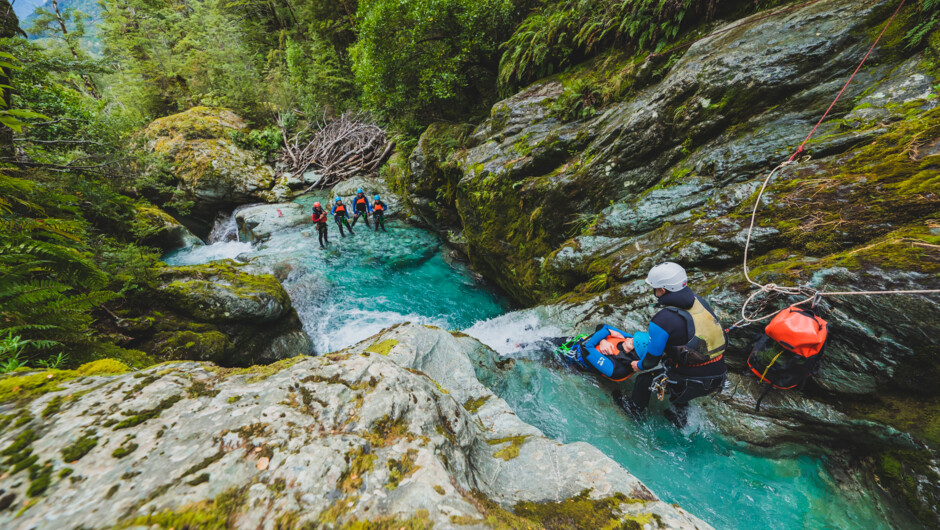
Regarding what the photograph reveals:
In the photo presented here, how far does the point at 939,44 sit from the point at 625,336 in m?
5.67

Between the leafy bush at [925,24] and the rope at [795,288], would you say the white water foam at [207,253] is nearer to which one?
the rope at [795,288]

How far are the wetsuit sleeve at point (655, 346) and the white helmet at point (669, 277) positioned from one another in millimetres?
483

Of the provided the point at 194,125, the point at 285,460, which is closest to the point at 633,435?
the point at 285,460

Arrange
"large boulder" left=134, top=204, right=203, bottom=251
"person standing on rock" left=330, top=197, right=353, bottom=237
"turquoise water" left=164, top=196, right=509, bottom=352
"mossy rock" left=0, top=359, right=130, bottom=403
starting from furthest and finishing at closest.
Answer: "person standing on rock" left=330, top=197, right=353, bottom=237 < "large boulder" left=134, top=204, right=203, bottom=251 < "turquoise water" left=164, top=196, right=509, bottom=352 < "mossy rock" left=0, top=359, right=130, bottom=403

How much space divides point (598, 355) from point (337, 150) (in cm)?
2067

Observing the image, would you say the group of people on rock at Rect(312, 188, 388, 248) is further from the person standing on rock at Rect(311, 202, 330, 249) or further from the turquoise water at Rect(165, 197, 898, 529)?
the turquoise water at Rect(165, 197, 898, 529)

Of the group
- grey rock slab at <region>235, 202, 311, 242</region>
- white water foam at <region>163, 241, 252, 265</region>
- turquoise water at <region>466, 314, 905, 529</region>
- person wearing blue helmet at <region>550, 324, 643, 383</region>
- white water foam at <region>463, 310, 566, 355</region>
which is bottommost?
turquoise water at <region>466, 314, 905, 529</region>

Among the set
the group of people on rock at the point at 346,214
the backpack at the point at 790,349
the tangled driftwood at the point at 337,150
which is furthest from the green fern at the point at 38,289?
the tangled driftwood at the point at 337,150

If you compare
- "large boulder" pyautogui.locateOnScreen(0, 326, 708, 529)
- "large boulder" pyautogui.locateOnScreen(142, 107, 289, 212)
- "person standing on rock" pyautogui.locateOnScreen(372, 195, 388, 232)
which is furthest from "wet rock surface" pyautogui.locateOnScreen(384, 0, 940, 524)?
"large boulder" pyautogui.locateOnScreen(142, 107, 289, 212)

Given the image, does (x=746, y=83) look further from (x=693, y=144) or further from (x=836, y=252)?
(x=836, y=252)

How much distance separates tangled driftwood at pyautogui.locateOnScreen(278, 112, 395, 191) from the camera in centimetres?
1919

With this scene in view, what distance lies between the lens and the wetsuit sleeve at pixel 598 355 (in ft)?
14.8

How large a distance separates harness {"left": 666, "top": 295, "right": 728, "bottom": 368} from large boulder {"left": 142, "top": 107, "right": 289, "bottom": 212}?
19025 mm

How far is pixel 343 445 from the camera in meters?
1.79
